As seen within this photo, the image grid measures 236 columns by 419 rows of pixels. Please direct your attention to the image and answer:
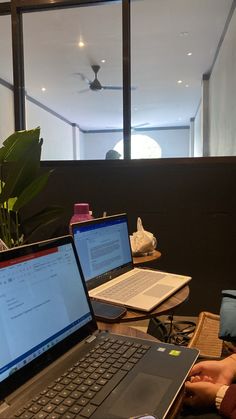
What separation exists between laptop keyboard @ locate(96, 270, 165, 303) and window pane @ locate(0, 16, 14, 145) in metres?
2.39

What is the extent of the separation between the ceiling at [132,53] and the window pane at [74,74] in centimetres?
1

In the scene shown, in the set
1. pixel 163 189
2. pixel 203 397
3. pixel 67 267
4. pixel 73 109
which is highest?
pixel 73 109

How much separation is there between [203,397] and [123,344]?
26 cm

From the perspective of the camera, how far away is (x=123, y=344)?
2.77ft

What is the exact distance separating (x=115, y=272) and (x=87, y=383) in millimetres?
787

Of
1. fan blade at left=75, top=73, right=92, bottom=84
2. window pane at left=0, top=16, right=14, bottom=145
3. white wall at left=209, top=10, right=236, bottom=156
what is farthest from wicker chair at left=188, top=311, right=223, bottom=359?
fan blade at left=75, top=73, right=92, bottom=84

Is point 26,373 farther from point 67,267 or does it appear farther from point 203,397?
point 203,397

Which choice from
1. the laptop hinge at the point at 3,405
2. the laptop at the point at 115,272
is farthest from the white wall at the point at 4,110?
the laptop hinge at the point at 3,405

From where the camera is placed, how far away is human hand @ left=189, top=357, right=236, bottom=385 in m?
0.98

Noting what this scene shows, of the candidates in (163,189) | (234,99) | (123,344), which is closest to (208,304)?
(163,189)

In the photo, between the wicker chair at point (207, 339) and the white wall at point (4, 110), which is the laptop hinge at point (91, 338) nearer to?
the wicker chair at point (207, 339)

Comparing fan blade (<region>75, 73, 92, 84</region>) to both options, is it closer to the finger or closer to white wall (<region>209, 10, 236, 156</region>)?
white wall (<region>209, 10, 236, 156</region>)

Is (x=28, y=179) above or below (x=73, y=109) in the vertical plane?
below

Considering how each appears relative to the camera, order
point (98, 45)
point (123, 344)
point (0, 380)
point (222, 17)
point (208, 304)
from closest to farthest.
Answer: point (0, 380), point (123, 344), point (208, 304), point (222, 17), point (98, 45)
